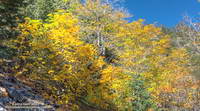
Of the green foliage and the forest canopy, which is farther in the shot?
the green foliage

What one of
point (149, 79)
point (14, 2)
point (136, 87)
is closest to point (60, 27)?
point (14, 2)

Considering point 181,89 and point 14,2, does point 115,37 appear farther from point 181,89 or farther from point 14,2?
point 14,2

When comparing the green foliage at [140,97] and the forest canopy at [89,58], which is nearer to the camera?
the forest canopy at [89,58]

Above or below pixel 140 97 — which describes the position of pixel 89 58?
above

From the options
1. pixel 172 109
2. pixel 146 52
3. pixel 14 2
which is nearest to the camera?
pixel 14 2

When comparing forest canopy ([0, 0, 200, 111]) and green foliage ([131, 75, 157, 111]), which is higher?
forest canopy ([0, 0, 200, 111])

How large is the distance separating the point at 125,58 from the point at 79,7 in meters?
6.87

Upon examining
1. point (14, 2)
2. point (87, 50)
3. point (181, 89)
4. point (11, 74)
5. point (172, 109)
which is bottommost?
point (172, 109)

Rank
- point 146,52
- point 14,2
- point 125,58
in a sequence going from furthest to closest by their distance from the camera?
point 146,52, point 125,58, point 14,2

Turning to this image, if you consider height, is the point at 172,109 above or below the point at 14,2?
below

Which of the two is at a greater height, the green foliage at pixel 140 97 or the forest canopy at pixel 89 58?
the forest canopy at pixel 89 58

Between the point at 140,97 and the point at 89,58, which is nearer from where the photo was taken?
the point at 89,58

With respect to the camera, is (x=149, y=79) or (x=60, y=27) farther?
(x=149, y=79)

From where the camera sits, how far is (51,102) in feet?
27.0
